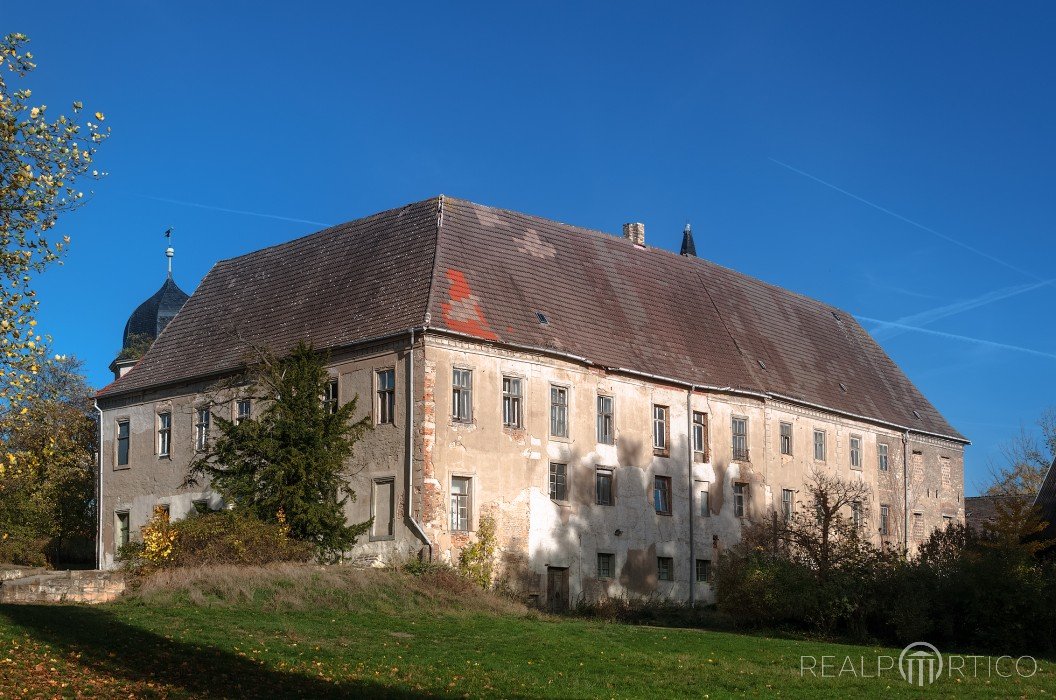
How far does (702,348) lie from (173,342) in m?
16.4

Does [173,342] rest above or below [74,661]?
above

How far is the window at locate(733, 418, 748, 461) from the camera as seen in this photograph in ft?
137

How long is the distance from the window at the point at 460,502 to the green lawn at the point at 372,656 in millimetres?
5462

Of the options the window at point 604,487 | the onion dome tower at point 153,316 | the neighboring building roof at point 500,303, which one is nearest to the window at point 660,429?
the neighboring building roof at point 500,303

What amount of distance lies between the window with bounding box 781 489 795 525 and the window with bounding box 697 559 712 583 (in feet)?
13.1

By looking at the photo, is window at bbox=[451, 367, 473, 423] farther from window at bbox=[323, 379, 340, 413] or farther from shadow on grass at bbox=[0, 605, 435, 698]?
shadow on grass at bbox=[0, 605, 435, 698]

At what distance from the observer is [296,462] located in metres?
31.2

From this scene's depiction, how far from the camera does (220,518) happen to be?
29.8 meters

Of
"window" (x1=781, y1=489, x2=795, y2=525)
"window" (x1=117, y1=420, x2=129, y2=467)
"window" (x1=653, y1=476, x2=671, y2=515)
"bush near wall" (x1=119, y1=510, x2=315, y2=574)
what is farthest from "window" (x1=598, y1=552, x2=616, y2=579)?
"window" (x1=117, y1=420, x2=129, y2=467)

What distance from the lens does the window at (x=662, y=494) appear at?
3881 cm

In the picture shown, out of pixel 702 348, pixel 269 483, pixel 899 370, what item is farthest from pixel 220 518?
pixel 899 370

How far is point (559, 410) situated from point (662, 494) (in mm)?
4715

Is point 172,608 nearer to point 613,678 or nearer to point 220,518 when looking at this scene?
point 220,518

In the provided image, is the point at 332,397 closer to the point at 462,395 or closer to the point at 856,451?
the point at 462,395
